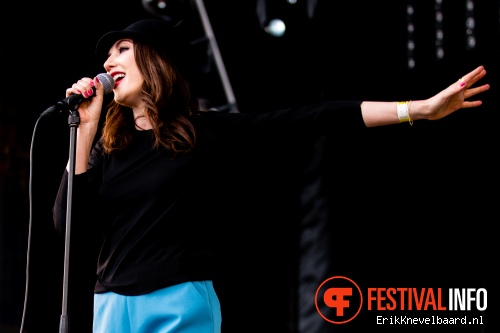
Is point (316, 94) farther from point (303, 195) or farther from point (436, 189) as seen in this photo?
point (436, 189)

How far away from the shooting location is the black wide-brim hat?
1.71 meters

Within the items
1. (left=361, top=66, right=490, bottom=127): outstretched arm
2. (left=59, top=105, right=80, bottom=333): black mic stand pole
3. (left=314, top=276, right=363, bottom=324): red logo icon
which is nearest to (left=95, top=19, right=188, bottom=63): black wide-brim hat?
(left=59, top=105, right=80, bottom=333): black mic stand pole

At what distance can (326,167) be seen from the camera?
→ 3.25 metres

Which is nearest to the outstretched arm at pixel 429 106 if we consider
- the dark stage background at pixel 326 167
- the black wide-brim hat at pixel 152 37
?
the black wide-brim hat at pixel 152 37

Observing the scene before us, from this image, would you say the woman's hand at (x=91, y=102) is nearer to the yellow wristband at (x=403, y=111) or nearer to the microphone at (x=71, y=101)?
→ the microphone at (x=71, y=101)

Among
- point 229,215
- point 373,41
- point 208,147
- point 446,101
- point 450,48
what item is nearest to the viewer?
point 446,101

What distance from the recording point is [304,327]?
3311mm

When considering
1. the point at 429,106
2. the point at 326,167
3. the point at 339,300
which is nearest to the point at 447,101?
the point at 429,106

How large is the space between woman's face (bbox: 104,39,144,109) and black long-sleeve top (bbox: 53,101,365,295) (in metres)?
0.10

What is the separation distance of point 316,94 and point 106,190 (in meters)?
2.04

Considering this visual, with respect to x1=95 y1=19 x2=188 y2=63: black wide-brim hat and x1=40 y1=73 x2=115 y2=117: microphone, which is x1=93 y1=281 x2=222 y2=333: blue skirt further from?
x1=95 y1=19 x2=188 y2=63: black wide-brim hat

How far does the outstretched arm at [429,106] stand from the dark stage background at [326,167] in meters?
1.53

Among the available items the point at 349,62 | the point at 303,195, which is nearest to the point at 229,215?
the point at 303,195

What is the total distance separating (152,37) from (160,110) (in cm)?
21
